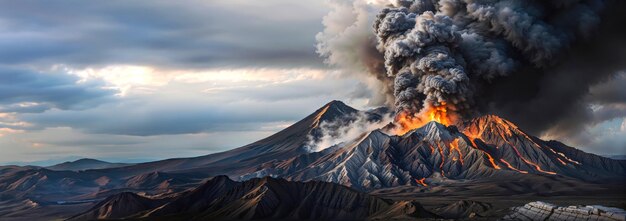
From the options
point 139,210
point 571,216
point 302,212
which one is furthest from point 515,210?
point 139,210

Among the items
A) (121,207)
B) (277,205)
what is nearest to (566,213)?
(277,205)

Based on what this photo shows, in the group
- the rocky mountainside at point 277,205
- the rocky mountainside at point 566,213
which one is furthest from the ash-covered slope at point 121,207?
the rocky mountainside at point 566,213

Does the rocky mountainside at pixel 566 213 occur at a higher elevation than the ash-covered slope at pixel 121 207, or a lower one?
lower

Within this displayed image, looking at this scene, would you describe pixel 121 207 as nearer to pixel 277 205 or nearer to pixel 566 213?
pixel 277 205

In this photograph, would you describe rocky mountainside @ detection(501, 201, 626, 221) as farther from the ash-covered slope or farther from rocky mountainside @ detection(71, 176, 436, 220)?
the ash-covered slope

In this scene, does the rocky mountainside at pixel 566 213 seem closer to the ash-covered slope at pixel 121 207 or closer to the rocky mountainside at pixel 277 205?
the rocky mountainside at pixel 277 205

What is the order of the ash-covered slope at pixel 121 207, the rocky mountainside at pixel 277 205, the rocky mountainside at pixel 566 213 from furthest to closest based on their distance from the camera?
the ash-covered slope at pixel 121 207
the rocky mountainside at pixel 277 205
the rocky mountainside at pixel 566 213

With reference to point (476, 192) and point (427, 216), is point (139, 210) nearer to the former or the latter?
point (427, 216)

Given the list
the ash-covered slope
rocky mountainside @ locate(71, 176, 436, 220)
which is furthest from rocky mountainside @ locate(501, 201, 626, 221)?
the ash-covered slope
